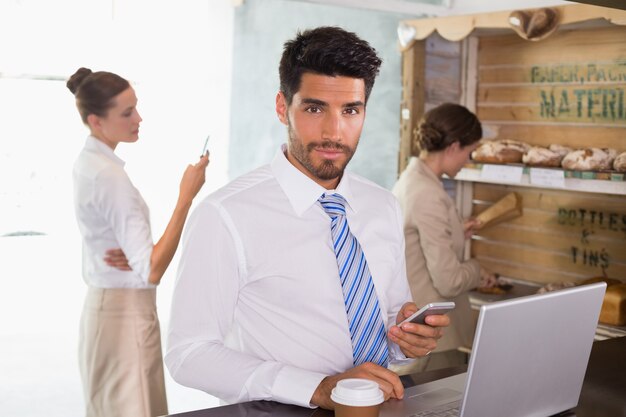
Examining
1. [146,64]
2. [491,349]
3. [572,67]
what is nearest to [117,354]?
[146,64]

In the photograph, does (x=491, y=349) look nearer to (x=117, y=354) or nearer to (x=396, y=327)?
(x=396, y=327)

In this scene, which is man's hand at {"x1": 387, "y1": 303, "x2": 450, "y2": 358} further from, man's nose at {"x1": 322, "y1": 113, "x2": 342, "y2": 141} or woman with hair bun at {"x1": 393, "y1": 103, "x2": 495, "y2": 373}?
woman with hair bun at {"x1": 393, "y1": 103, "x2": 495, "y2": 373}

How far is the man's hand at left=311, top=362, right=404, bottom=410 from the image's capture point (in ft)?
5.34

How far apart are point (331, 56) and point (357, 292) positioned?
0.54m

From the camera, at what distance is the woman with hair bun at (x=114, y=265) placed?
303 centimetres

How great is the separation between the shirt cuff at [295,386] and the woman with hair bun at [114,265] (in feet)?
4.70

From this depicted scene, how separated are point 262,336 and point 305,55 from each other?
2.15 feet

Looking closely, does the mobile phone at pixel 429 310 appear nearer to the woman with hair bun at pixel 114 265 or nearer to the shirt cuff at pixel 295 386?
the shirt cuff at pixel 295 386

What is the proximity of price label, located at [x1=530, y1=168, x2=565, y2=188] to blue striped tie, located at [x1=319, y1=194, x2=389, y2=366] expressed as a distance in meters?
1.72

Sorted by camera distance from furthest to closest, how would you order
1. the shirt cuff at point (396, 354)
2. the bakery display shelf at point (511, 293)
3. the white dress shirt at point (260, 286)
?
the bakery display shelf at point (511, 293)
the shirt cuff at point (396, 354)
the white dress shirt at point (260, 286)

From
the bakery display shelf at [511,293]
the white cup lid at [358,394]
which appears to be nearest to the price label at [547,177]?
the bakery display shelf at [511,293]

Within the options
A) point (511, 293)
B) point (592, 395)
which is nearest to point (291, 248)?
point (592, 395)

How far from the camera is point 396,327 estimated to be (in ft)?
5.73

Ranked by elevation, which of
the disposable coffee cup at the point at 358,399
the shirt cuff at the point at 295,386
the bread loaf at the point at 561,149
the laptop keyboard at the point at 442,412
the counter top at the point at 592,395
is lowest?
the counter top at the point at 592,395
